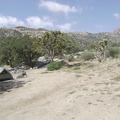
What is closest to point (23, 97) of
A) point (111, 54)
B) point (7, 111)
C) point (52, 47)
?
point (7, 111)

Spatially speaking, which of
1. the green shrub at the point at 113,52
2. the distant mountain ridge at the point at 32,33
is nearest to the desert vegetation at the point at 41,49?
the green shrub at the point at 113,52

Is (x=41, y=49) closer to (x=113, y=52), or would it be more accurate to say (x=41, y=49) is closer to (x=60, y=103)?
(x=113, y=52)

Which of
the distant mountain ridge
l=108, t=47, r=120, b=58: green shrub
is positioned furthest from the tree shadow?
the distant mountain ridge

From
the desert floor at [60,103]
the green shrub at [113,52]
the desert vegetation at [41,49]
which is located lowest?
the desert floor at [60,103]

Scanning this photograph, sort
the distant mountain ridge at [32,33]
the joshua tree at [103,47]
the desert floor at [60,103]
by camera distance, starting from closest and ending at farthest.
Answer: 1. the desert floor at [60,103]
2. the joshua tree at [103,47]
3. the distant mountain ridge at [32,33]

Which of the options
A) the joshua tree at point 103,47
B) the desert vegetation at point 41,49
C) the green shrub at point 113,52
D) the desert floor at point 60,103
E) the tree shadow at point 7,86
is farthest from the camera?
the green shrub at point 113,52

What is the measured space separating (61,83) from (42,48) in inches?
579

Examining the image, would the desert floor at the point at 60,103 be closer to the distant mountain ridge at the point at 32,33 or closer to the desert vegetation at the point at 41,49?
the desert vegetation at the point at 41,49

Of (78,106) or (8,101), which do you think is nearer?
(78,106)

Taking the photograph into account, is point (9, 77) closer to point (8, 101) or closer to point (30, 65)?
point (8, 101)

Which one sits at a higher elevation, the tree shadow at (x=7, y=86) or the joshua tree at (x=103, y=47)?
the joshua tree at (x=103, y=47)

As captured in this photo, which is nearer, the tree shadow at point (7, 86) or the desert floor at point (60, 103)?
the desert floor at point (60, 103)

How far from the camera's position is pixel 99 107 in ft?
38.6

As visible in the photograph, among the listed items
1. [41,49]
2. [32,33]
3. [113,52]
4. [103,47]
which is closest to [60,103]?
[41,49]
